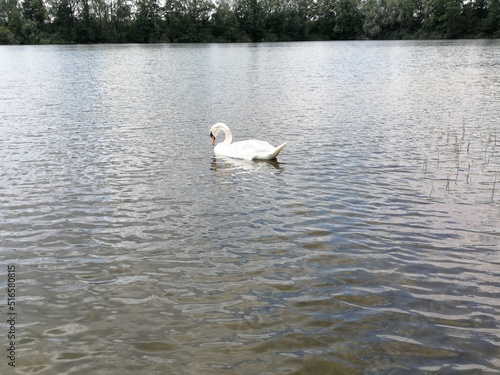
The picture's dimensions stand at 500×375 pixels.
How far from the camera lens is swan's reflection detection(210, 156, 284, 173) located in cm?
1215

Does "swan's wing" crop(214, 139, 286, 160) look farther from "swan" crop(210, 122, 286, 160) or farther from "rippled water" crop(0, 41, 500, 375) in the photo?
"rippled water" crop(0, 41, 500, 375)

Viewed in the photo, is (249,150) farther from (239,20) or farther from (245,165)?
(239,20)

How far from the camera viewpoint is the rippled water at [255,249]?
4.96m

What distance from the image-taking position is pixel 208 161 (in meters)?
12.9

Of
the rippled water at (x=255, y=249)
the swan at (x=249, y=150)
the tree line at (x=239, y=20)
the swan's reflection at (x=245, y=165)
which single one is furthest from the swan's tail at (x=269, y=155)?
the tree line at (x=239, y=20)

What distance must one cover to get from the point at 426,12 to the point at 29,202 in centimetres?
13057

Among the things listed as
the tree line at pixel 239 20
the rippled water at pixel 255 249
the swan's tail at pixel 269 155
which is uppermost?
the tree line at pixel 239 20

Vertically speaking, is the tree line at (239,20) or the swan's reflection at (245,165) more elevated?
the tree line at (239,20)

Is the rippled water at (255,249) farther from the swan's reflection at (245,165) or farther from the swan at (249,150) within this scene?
the swan at (249,150)

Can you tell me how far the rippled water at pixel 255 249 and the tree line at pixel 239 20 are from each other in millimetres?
111115

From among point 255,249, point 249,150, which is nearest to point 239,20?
point 249,150

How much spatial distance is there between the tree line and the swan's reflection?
113468 millimetres

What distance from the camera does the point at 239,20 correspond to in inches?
5325

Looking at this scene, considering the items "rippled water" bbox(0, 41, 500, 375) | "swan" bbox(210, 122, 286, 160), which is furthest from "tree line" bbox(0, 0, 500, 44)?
"swan" bbox(210, 122, 286, 160)
